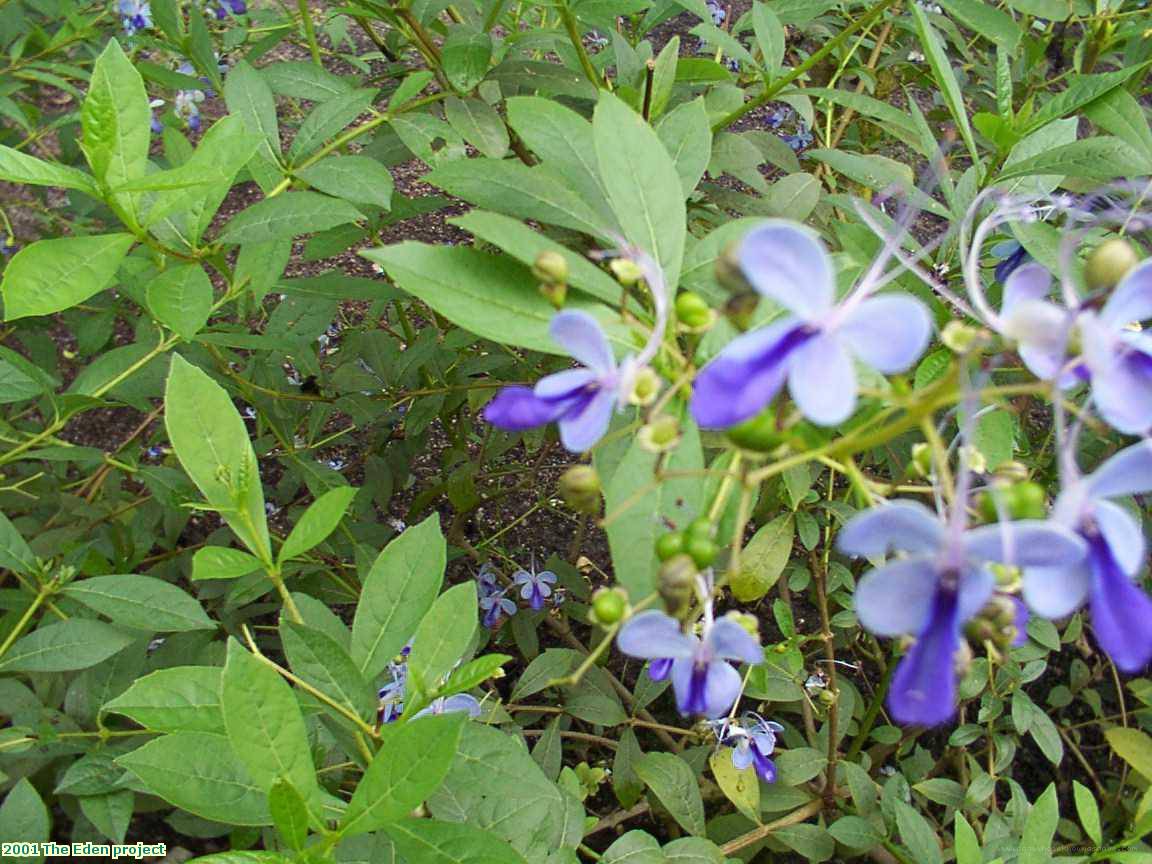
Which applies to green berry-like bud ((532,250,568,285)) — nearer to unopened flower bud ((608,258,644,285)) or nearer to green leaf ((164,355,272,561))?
unopened flower bud ((608,258,644,285))

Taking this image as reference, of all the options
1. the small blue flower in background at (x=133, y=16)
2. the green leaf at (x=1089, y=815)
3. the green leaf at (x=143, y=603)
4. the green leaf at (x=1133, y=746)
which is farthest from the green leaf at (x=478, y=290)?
the small blue flower in background at (x=133, y=16)

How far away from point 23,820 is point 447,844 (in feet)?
2.89

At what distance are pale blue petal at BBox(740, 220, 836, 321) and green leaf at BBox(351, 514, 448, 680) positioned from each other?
784 millimetres

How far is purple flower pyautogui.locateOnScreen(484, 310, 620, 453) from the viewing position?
2.53 feet

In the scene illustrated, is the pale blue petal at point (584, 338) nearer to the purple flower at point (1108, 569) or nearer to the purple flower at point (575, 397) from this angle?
the purple flower at point (575, 397)

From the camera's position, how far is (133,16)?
8.66 feet

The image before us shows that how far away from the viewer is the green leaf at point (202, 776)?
115 cm

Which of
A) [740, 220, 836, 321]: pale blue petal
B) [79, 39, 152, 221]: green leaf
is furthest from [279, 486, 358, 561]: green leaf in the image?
[740, 220, 836, 321]: pale blue petal

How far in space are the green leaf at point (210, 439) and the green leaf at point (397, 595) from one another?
22cm

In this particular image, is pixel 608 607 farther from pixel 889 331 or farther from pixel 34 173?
pixel 34 173

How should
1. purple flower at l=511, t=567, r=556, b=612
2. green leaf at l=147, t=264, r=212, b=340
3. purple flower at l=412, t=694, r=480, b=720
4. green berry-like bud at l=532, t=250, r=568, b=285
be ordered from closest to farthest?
green berry-like bud at l=532, t=250, r=568, b=285 < green leaf at l=147, t=264, r=212, b=340 < purple flower at l=412, t=694, r=480, b=720 < purple flower at l=511, t=567, r=556, b=612

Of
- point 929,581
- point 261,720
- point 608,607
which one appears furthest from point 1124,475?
point 261,720

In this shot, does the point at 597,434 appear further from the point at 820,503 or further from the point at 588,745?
the point at 588,745

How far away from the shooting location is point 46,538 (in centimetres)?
229
